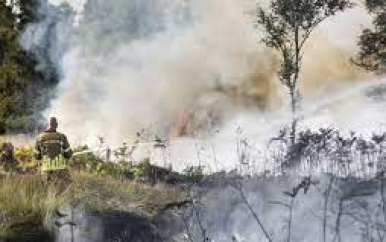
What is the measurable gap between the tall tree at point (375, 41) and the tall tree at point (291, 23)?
2.67 ft

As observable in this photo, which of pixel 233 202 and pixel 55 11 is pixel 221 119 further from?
pixel 233 202

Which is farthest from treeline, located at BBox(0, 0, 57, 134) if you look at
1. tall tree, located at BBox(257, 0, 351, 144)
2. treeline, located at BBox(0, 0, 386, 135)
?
tall tree, located at BBox(257, 0, 351, 144)

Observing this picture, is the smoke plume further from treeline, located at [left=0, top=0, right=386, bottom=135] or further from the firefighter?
the firefighter

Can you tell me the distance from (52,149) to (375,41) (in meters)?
11.5

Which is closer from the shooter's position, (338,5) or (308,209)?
(308,209)

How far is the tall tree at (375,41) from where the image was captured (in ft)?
76.8

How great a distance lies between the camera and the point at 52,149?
15.1 meters

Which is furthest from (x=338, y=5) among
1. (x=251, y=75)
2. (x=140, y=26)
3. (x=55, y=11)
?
(x=55, y=11)

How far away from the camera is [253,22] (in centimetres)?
2567

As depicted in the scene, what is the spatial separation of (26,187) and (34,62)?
21245 millimetres

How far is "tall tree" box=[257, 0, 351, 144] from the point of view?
23.4 metres

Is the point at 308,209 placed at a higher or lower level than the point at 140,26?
lower

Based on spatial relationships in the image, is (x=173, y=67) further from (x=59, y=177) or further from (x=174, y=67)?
(x=59, y=177)

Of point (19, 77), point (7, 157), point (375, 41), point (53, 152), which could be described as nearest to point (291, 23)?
point (375, 41)
